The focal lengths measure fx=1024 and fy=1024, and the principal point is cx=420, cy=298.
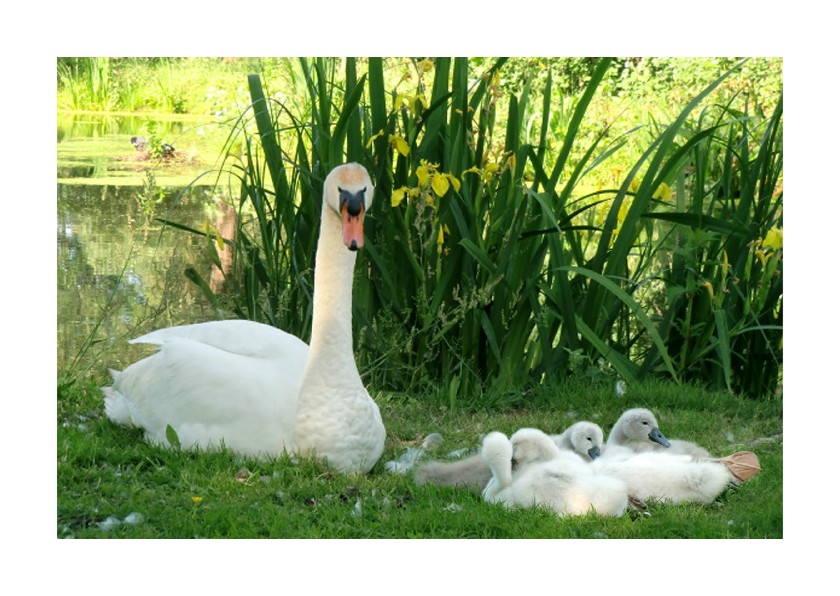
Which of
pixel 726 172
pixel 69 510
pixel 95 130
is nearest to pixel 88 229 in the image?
pixel 95 130

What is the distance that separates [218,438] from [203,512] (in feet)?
1.48

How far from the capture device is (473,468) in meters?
4.12

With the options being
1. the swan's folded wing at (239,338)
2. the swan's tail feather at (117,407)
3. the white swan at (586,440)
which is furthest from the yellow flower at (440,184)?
the swan's tail feather at (117,407)

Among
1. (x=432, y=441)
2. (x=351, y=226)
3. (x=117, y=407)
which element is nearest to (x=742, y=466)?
(x=432, y=441)

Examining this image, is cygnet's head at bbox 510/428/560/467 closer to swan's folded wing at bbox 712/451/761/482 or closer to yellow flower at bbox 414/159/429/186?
swan's folded wing at bbox 712/451/761/482

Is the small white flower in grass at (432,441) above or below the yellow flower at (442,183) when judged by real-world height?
below

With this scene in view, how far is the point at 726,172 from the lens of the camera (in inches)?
223

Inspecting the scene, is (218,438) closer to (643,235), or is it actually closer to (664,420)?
(664,420)

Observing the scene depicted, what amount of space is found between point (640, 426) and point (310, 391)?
1448 millimetres

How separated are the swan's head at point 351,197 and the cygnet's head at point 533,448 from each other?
97 centimetres

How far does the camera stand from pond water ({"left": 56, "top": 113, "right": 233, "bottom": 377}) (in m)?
5.42

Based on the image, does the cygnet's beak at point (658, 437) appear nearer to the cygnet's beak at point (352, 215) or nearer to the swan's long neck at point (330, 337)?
the swan's long neck at point (330, 337)

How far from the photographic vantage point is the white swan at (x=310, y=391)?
403 cm

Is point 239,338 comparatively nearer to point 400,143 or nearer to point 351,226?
point 351,226
